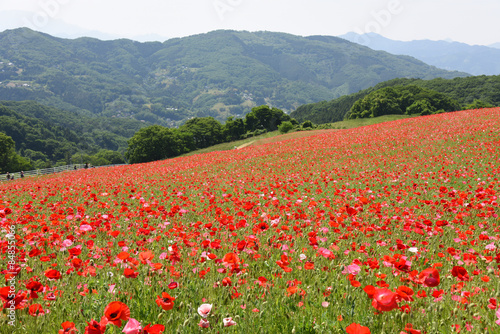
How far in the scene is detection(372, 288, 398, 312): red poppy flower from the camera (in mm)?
2139

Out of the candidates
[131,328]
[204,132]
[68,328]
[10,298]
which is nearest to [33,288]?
[10,298]

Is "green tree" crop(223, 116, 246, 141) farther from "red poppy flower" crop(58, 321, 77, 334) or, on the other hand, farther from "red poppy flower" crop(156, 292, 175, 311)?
"red poppy flower" crop(58, 321, 77, 334)

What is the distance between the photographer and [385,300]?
2.17 metres

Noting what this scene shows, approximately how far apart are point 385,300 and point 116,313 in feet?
6.07

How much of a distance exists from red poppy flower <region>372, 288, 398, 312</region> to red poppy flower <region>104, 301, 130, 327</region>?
173 cm

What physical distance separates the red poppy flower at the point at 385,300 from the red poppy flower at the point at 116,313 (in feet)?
5.69

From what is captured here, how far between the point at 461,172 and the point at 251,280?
11.5 m

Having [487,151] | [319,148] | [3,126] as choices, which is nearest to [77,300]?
[487,151]

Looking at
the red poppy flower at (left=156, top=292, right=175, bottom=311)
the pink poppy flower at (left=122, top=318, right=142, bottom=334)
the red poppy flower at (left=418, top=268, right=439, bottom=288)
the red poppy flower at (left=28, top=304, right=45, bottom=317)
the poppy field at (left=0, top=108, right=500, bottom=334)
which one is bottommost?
the poppy field at (left=0, top=108, right=500, bottom=334)

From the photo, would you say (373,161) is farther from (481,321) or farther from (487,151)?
(481,321)

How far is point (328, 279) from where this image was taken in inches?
149

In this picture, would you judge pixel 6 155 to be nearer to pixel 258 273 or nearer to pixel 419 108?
pixel 258 273

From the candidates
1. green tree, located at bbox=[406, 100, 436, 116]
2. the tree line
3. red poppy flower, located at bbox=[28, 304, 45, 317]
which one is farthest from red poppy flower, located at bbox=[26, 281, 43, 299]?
green tree, located at bbox=[406, 100, 436, 116]

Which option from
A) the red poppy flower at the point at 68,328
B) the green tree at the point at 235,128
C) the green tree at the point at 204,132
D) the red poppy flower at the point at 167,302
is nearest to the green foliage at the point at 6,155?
the green tree at the point at 204,132
